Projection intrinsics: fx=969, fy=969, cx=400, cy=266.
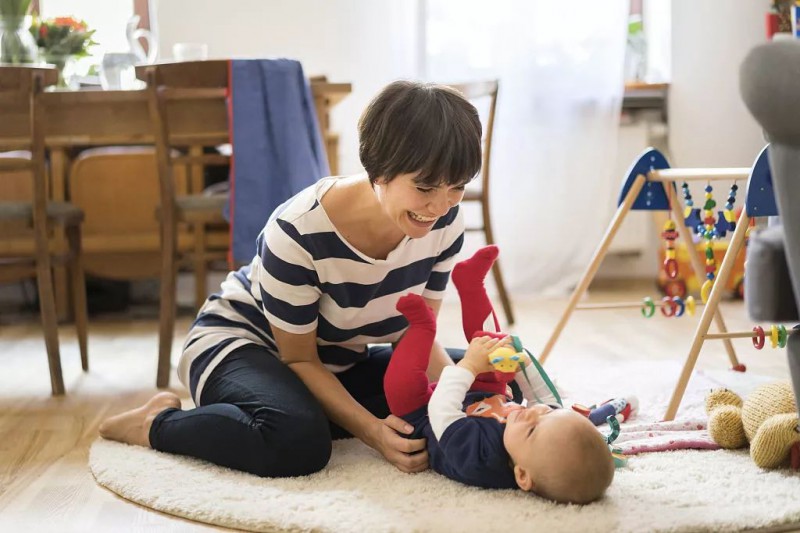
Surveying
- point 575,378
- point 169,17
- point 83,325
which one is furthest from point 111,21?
point 575,378

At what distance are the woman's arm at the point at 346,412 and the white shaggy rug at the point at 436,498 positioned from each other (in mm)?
31

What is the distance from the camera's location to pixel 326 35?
3.99 m

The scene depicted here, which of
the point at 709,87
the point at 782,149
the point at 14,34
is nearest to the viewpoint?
the point at 782,149

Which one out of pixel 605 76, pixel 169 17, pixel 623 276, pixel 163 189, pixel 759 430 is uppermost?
pixel 169 17

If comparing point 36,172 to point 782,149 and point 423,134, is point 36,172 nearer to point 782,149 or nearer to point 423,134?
point 423,134

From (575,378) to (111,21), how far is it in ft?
9.21

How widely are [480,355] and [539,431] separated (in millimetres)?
216

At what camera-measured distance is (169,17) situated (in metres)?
3.94

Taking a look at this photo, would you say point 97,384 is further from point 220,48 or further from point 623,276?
point 623,276

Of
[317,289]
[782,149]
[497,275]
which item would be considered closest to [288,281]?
[317,289]

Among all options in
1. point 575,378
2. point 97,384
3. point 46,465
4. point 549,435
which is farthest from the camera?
point 97,384

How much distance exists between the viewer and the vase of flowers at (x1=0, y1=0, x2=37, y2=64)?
2.96 meters

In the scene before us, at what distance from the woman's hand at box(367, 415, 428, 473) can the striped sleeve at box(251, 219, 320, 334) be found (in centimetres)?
22

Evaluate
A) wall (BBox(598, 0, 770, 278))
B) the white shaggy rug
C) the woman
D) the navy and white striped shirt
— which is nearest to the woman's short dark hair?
the woman
